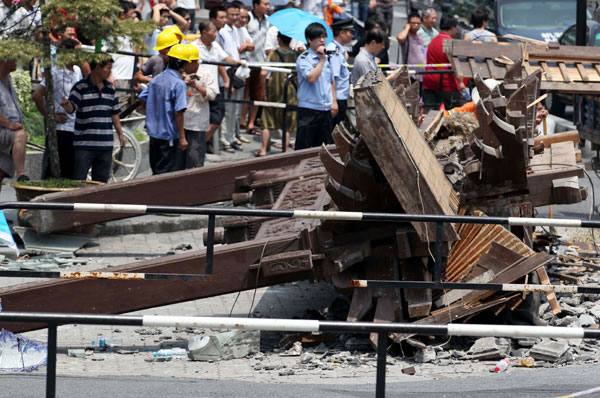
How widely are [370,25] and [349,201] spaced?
738cm

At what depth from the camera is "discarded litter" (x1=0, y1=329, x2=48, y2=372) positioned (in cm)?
652

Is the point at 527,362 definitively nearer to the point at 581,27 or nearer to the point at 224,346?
the point at 224,346

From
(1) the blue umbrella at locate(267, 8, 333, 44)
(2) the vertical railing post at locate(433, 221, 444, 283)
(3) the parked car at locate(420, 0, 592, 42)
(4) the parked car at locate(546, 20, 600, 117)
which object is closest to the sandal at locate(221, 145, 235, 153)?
(1) the blue umbrella at locate(267, 8, 333, 44)

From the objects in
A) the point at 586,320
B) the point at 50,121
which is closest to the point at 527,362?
the point at 586,320

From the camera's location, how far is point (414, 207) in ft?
21.4

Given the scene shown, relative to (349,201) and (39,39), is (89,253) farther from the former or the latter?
(349,201)

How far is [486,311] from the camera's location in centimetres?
736

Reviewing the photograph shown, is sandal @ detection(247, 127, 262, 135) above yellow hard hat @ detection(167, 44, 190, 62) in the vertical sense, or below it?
below

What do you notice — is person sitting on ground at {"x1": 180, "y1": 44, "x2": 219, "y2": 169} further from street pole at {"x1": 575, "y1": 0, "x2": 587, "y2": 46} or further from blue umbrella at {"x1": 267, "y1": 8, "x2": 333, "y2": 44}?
street pole at {"x1": 575, "y1": 0, "x2": 587, "y2": 46}

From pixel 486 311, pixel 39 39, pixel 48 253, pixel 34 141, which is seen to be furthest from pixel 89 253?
pixel 486 311

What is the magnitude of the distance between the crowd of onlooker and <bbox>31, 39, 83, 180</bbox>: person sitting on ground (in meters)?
0.01

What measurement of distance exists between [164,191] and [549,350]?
4.14 meters

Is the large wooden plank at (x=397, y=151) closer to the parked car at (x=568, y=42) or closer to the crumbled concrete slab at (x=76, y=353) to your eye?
the crumbled concrete slab at (x=76, y=353)

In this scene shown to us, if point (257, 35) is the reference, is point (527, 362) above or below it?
below
